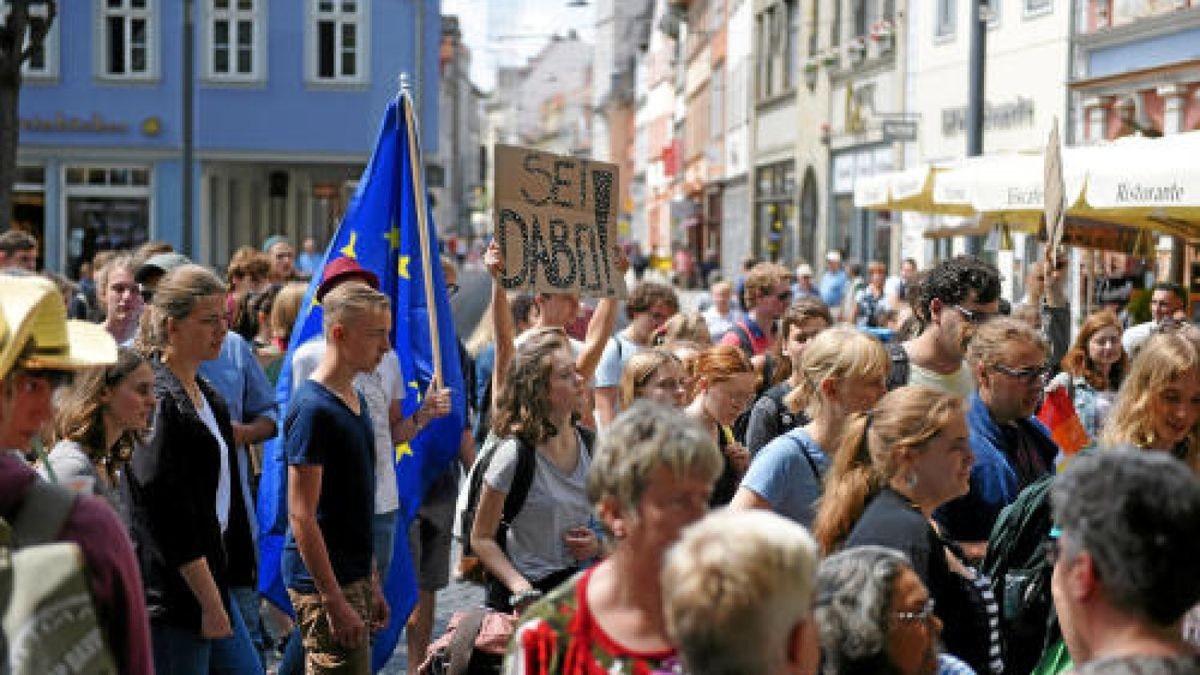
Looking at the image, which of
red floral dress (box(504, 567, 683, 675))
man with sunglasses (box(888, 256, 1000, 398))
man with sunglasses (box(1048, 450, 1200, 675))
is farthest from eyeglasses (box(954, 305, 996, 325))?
man with sunglasses (box(1048, 450, 1200, 675))

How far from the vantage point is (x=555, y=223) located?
8.05 meters

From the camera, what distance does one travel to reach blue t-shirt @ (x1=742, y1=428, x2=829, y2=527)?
5266 millimetres

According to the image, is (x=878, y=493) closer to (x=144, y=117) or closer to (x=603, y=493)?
Answer: (x=603, y=493)

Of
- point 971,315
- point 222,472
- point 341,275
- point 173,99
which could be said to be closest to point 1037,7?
point 173,99

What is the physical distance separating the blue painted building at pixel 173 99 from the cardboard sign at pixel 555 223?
27.2m

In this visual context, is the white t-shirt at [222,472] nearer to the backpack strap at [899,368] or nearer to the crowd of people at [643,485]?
the crowd of people at [643,485]

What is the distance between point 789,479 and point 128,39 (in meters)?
31.9

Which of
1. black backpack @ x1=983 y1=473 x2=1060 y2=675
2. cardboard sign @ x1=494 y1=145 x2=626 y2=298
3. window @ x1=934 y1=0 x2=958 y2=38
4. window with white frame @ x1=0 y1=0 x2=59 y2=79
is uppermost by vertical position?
window @ x1=934 y1=0 x2=958 y2=38

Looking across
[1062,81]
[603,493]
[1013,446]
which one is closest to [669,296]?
[1013,446]

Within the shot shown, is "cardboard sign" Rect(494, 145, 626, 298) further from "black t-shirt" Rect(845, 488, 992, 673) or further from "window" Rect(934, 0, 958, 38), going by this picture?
"window" Rect(934, 0, 958, 38)

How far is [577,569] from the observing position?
5.69m

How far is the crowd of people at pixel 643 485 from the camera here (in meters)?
2.99

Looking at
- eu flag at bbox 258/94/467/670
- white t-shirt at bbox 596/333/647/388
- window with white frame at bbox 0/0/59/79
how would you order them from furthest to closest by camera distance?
window with white frame at bbox 0/0/59/79
white t-shirt at bbox 596/333/647/388
eu flag at bbox 258/94/467/670

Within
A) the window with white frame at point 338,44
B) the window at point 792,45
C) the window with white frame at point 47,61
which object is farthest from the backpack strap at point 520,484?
the window at point 792,45
